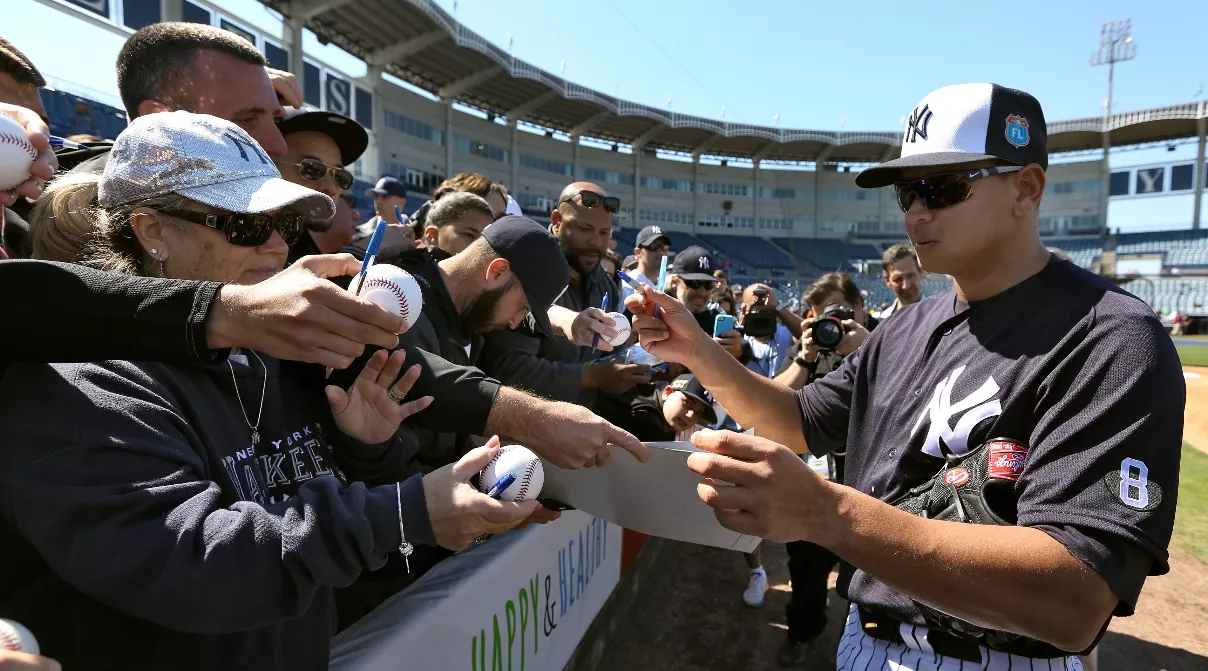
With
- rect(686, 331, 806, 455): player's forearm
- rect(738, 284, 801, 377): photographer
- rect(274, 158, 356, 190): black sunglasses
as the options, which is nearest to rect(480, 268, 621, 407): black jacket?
rect(686, 331, 806, 455): player's forearm

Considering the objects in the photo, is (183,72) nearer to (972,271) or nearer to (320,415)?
(320,415)

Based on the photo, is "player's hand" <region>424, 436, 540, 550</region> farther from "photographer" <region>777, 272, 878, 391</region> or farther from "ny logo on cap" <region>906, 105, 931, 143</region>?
"photographer" <region>777, 272, 878, 391</region>

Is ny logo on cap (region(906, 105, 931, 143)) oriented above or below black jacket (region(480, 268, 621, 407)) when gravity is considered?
above

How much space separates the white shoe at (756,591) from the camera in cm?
424

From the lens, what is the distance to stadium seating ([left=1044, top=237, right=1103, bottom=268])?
38.4 meters

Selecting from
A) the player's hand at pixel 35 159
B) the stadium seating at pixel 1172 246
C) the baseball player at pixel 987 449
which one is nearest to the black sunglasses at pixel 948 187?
the baseball player at pixel 987 449

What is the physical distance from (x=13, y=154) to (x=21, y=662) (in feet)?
3.40

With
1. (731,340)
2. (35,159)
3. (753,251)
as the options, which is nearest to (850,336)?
(731,340)

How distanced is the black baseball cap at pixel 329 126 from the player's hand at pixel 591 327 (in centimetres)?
126

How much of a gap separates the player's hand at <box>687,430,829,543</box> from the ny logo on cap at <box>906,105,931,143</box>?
106cm

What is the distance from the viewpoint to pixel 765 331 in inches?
163

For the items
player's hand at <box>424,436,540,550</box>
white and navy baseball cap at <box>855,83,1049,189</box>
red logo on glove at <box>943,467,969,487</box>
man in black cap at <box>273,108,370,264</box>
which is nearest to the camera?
A: player's hand at <box>424,436,540,550</box>

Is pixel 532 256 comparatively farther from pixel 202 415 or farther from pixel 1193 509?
pixel 1193 509

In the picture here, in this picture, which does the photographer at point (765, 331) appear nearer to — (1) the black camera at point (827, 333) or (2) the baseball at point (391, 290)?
(1) the black camera at point (827, 333)
